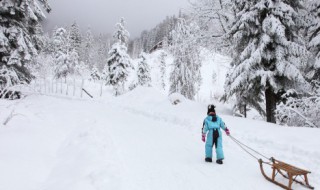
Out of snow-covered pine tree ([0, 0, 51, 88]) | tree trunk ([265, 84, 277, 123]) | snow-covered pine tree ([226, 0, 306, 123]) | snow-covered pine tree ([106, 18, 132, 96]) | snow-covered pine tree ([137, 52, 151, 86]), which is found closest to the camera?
snow-covered pine tree ([226, 0, 306, 123])

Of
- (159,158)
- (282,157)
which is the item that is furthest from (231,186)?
(282,157)

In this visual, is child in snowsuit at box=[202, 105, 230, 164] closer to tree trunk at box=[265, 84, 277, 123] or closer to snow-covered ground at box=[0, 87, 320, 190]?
snow-covered ground at box=[0, 87, 320, 190]

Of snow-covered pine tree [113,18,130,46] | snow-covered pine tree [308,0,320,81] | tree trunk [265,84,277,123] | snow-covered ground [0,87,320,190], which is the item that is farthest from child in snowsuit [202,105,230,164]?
snow-covered pine tree [113,18,130,46]

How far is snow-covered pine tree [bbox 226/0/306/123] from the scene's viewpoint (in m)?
11.7

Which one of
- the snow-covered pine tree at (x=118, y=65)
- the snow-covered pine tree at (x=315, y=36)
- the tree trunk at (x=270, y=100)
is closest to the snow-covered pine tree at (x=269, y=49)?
the tree trunk at (x=270, y=100)

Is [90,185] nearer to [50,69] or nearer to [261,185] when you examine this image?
[261,185]

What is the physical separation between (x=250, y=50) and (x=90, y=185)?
33.0 feet

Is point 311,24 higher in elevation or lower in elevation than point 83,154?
higher

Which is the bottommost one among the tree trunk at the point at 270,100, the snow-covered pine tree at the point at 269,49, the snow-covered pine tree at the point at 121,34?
the tree trunk at the point at 270,100

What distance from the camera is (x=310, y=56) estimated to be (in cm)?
1259

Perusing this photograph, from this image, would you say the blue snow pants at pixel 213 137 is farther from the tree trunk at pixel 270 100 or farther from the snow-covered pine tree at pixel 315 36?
the snow-covered pine tree at pixel 315 36

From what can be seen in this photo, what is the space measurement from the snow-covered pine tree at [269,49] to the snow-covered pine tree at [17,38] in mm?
13230

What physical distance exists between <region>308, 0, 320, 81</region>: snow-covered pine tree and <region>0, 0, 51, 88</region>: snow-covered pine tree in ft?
53.6

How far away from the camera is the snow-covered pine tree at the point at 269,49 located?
1167 centimetres
